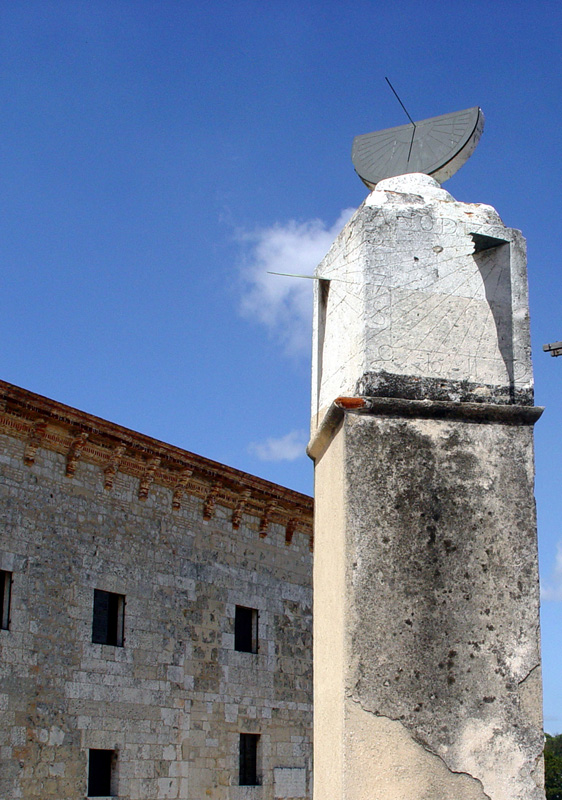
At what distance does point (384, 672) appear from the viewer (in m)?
2.65

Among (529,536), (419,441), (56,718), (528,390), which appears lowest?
(56,718)

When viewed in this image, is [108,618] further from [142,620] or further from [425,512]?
[425,512]

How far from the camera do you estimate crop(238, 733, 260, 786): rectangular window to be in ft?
50.1

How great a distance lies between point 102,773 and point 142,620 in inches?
87.8

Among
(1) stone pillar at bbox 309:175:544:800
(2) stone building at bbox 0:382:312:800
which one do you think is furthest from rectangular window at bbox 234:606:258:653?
(1) stone pillar at bbox 309:175:544:800

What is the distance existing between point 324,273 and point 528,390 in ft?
2.73

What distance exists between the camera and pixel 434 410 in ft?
9.62

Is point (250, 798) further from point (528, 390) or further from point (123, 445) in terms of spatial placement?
point (528, 390)

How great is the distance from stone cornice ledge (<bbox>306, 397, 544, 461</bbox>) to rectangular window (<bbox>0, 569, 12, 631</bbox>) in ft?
34.3

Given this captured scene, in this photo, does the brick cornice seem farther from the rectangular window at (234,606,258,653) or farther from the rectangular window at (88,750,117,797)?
the rectangular window at (88,750,117,797)

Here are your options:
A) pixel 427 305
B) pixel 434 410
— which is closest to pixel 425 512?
pixel 434 410

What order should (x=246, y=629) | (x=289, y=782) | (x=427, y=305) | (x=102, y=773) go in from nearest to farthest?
(x=427, y=305) → (x=102, y=773) → (x=289, y=782) → (x=246, y=629)

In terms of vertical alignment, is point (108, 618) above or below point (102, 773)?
above

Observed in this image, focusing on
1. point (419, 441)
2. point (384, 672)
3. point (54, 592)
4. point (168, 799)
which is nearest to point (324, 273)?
point (419, 441)
